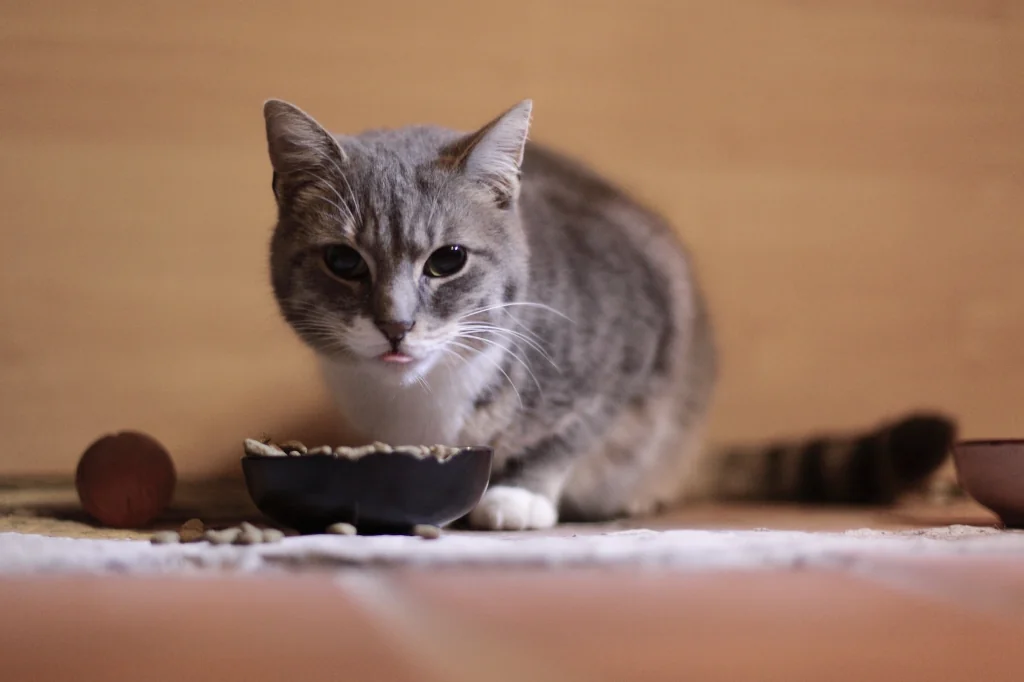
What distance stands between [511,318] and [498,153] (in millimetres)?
237

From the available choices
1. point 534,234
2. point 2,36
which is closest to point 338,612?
point 534,234

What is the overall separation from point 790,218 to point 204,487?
1.39 metres

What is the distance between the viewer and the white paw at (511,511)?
4.21ft

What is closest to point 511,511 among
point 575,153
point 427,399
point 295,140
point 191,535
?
point 427,399

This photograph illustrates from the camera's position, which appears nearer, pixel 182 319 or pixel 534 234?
pixel 534 234

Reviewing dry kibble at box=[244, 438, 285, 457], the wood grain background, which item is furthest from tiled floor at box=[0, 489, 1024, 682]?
the wood grain background

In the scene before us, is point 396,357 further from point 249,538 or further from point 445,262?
point 249,538

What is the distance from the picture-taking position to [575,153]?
198 cm

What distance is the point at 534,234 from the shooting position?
1.46m

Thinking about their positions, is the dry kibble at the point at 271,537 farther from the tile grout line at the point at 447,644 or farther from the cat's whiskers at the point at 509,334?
the cat's whiskers at the point at 509,334

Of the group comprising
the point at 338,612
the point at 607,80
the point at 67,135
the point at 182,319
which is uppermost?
the point at 607,80

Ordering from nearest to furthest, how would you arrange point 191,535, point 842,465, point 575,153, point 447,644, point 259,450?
point 447,644 → point 191,535 → point 259,450 → point 842,465 → point 575,153

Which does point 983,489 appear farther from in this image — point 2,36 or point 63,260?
point 2,36

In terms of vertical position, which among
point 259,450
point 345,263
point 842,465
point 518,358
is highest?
point 345,263
